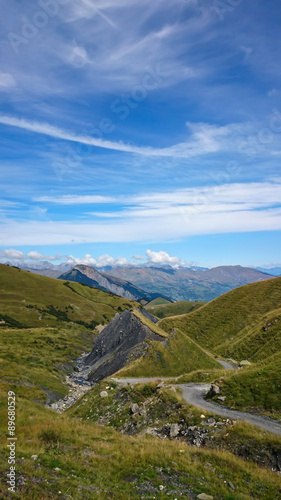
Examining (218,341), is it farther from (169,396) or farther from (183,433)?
(183,433)

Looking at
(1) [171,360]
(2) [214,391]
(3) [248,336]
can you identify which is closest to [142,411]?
(2) [214,391]

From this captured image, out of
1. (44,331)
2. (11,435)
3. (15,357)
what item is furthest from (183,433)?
(44,331)

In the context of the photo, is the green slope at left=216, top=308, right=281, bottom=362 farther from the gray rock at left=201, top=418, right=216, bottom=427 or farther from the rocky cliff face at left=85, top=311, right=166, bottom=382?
the gray rock at left=201, top=418, right=216, bottom=427

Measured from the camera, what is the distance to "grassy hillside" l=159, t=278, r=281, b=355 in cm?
9982

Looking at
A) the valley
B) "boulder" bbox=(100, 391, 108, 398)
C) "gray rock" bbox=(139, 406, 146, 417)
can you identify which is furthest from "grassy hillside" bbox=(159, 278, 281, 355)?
"gray rock" bbox=(139, 406, 146, 417)

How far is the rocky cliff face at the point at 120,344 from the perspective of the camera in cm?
7585

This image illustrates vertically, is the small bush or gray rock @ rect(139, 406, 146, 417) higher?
the small bush

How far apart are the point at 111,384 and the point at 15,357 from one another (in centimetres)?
7297

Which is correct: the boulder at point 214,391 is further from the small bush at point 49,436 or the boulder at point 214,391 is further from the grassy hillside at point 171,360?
the grassy hillside at point 171,360

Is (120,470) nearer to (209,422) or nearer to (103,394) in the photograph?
(209,422)

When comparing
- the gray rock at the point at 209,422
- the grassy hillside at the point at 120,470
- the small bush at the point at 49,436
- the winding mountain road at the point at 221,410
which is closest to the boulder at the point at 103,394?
the winding mountain road at the point at 221,410

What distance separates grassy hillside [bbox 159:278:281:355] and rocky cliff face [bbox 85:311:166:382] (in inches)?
608

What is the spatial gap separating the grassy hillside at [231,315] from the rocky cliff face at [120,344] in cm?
1544

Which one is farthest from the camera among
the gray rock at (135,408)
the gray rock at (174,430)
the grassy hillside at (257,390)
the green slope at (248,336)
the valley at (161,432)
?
the gray rock at (135,408)
